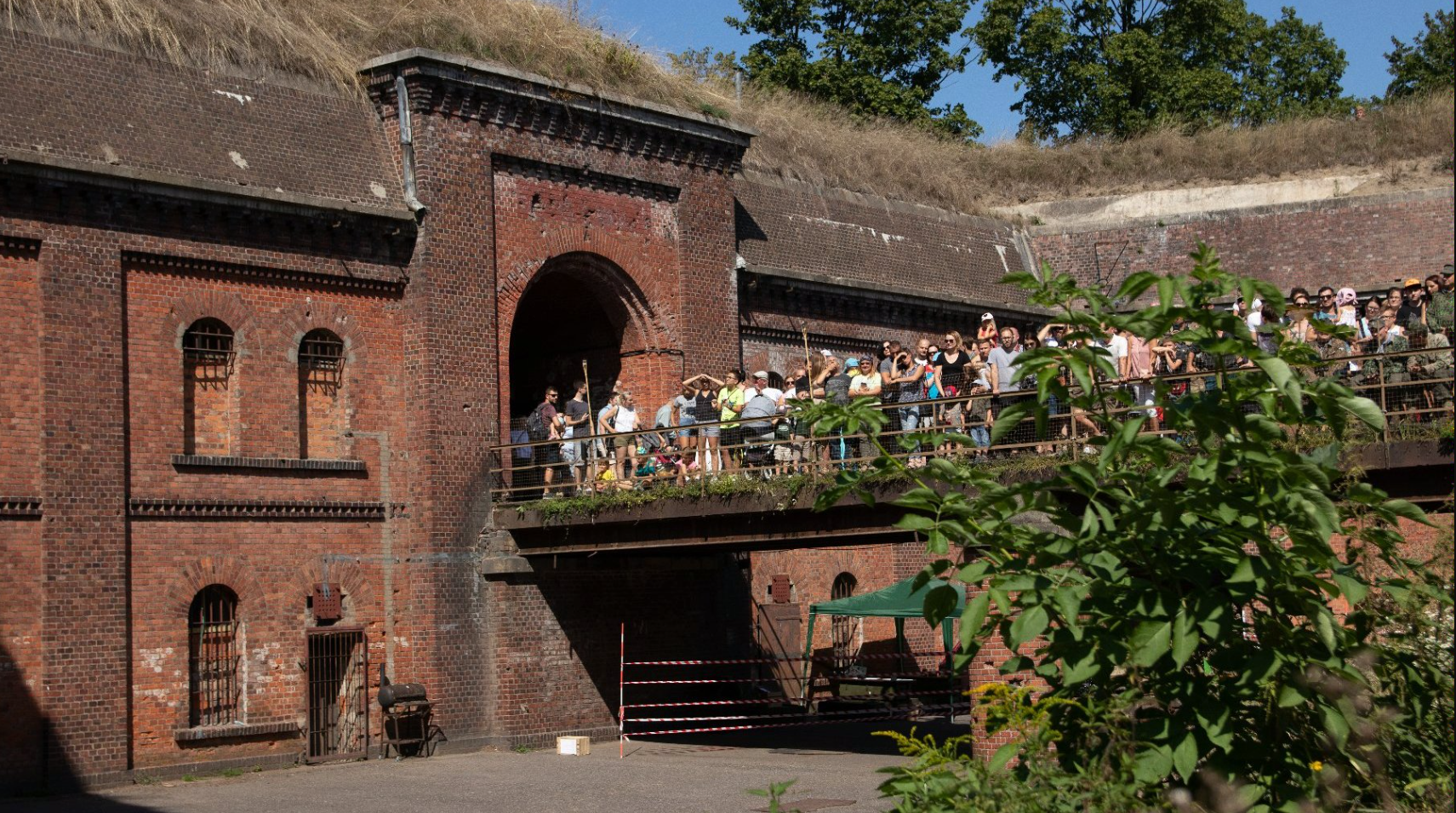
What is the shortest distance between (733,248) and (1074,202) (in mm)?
11708

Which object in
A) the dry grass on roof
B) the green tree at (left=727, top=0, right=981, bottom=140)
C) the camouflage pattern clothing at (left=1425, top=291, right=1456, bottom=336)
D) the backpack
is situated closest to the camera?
the camouflage pattern clothing at (left=1425, top=291, right=1456, bottom=336)

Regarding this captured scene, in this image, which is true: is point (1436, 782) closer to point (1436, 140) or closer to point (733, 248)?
point (733, 248)

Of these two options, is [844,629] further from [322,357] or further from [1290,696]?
[1290,696]

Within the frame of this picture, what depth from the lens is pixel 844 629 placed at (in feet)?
99.0

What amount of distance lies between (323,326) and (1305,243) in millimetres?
19850

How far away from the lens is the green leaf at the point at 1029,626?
7191mm

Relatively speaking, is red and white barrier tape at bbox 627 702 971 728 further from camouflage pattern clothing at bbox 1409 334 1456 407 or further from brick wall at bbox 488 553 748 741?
camouflage pattern clothing at bbox 1409 334 1456 407

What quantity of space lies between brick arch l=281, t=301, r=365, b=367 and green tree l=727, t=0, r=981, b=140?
28.4m

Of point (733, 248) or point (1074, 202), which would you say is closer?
point (733, 248)

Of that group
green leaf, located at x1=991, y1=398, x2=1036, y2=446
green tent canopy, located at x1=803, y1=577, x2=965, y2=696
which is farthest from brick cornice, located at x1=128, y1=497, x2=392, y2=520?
green leaf, located at x1=991, y1=398, x2=1036, y2=446

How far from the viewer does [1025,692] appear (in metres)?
8.19

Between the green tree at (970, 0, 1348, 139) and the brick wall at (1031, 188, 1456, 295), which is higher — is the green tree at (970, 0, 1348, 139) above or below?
above

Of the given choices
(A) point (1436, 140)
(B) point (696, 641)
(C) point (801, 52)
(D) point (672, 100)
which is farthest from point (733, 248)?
(C) point (801, 52)

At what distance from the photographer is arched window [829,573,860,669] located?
29.7m
